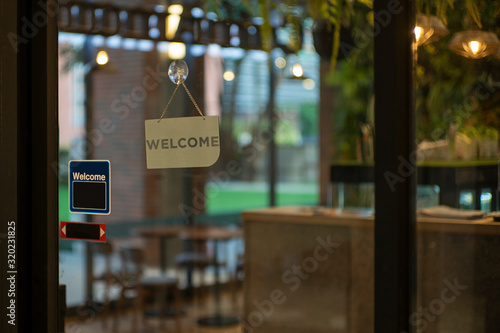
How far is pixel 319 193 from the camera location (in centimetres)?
871

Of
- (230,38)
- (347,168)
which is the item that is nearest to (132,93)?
(347,168)

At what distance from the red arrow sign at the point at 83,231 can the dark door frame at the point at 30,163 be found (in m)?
0.04

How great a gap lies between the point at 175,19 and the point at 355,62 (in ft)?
13.7

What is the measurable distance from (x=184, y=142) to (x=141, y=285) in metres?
4.76

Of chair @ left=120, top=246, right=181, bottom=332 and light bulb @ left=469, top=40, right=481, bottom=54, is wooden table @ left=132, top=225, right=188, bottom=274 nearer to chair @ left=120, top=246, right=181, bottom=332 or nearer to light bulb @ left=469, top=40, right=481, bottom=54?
chair @ left=120, top=246, right=181, bottom=332

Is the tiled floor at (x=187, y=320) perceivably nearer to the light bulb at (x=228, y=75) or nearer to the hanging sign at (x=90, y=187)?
the light bulb at (x=228, y=75)

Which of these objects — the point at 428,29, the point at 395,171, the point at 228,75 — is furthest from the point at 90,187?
the point at 228,75

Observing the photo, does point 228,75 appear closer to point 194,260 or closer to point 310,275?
point 194,260

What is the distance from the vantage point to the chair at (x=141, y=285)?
5.82 metres

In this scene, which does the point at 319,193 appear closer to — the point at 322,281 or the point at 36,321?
the point at 322,281

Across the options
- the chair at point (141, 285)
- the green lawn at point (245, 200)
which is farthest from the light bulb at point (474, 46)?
the green lawn at point (245, 200)

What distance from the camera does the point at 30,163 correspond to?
1.93 metres

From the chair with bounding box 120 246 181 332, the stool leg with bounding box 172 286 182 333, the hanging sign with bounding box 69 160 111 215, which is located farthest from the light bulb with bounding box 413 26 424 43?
the stool leg with bounding box 172 286 182 333

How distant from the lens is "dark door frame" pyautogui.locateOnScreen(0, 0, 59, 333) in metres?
1.90
